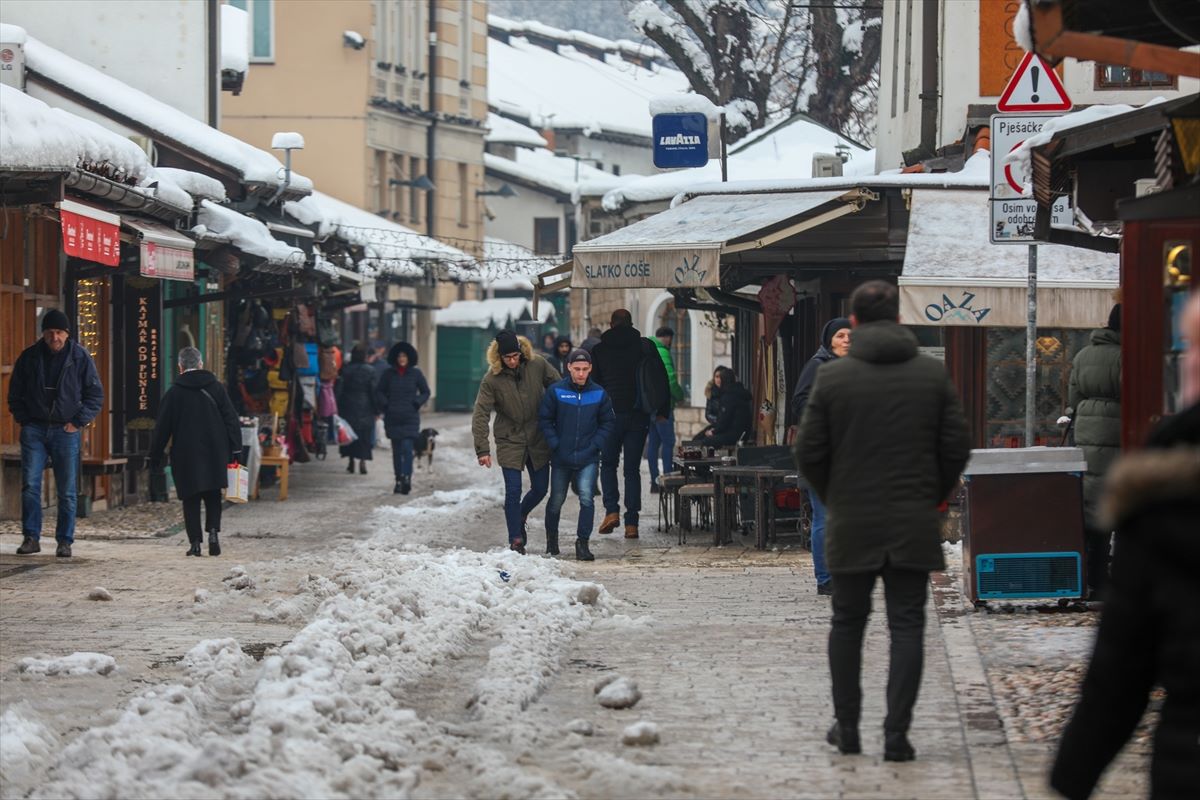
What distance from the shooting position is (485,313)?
5578 cm

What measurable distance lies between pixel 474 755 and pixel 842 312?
12.7 meters

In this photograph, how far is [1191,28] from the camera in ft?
25.7

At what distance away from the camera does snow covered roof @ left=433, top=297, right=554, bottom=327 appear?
182 feet

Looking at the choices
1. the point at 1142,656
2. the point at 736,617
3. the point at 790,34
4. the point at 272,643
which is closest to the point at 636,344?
the point at 736,617

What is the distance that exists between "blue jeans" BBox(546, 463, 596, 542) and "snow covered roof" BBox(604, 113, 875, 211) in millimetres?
12362

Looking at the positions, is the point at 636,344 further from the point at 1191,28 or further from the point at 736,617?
the point at 1191,28

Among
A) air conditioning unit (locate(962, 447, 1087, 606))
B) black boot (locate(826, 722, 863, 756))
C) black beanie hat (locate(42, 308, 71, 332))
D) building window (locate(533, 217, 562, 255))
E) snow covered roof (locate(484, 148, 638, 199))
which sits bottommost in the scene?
black boot (locate(826, 722, 863, 756))

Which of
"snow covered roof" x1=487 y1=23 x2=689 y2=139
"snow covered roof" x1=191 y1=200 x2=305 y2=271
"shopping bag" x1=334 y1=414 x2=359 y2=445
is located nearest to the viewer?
"snow covered roof" x1=191 y1=200 x2=305 y2=271

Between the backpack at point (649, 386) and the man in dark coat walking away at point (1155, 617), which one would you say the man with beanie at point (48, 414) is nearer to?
the backpack at point (649, 386)

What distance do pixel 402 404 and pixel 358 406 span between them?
394 centimetres

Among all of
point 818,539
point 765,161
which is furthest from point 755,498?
point 765,161

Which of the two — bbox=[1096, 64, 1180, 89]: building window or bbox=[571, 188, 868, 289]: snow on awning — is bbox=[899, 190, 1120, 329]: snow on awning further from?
bbox=[1096, 64, 1180, 89]: building window

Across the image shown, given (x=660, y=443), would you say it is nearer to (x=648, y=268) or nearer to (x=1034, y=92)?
(x=648, y=268)

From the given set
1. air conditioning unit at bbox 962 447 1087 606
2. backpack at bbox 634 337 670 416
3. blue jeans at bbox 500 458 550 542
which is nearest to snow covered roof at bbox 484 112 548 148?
backpack at bbox 634 337 670 416
